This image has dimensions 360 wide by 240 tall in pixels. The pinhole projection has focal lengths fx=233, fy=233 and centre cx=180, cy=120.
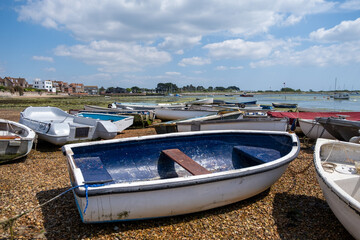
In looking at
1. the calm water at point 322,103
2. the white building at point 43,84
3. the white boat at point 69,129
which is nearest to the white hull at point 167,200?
the white boat at point 69,129

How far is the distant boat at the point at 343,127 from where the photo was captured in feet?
26.3

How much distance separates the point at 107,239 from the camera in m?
3.63

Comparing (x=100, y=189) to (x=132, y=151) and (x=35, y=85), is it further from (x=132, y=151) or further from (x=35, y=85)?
(x=35, y=85)

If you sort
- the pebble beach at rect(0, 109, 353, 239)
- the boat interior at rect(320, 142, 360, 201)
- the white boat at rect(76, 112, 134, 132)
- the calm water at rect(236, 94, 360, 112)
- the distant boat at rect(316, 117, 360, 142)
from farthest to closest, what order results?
the calm water at rect(236, 94, 360, 112) < the white boat at rect(76, 112, 134, 132) < the distant boat at rect(316, 117, 360, 142) < the boat interior at rect(320, 142, 360, 201) < the pebble beach at rect(0, 109, 353, 239)

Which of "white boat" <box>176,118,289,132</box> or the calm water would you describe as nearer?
"white boat" <box>176,118,289,132</box>

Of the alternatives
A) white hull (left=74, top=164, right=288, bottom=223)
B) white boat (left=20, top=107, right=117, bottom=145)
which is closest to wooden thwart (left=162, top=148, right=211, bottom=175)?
white hull (left=74, top=164, right=288, bottom=223)

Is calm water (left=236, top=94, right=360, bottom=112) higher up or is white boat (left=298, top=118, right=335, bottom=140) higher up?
white boat (left=298, top=118, right=335, bottom=140)

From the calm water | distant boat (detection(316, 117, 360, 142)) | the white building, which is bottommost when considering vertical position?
the calm water

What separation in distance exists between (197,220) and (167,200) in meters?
0.85

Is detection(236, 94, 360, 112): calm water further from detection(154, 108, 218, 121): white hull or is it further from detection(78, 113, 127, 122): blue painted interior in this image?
detection(78, 113, 127, 122): blue painted interior

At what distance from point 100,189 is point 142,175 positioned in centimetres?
188

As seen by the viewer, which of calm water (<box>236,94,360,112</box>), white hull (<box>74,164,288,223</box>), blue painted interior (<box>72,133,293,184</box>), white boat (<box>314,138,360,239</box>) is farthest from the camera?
calm water (<box>236,94,360,112</box>)

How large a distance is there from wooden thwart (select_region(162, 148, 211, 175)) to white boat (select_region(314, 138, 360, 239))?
1.99 m

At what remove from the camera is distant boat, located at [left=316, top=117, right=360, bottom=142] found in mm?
8008
